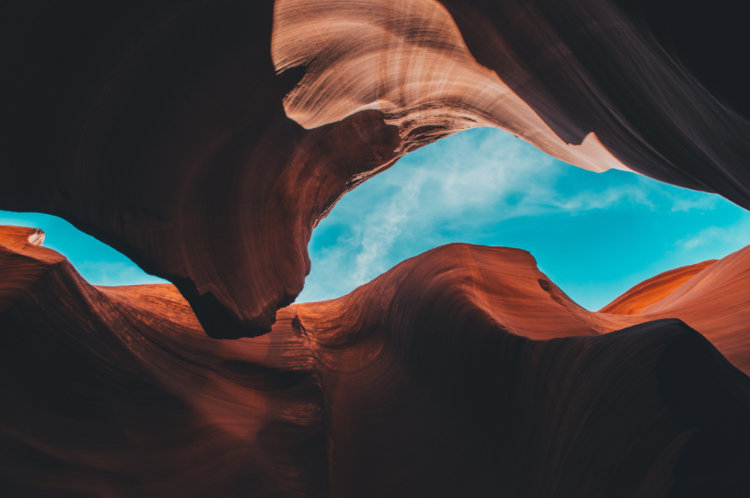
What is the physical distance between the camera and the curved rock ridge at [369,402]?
3.10 metres

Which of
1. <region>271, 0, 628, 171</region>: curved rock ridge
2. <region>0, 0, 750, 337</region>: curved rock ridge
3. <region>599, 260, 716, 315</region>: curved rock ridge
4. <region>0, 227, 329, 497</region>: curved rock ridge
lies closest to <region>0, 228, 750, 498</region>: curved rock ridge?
<region>0, 227, 329, 497</region>: curved rock ridge

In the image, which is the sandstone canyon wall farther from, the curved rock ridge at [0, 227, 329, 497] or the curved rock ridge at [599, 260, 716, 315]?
the curved rock ridge at [599, 260, 716, 315]

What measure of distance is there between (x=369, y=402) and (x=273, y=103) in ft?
13.9

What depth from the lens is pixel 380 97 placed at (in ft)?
15.0

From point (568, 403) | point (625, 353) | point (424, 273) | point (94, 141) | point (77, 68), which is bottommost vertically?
point (568, 403)

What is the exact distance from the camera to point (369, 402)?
5.80 m

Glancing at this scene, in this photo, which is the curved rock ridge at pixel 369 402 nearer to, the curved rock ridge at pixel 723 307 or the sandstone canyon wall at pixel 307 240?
the sandstone canyon wall at pixel 307 240

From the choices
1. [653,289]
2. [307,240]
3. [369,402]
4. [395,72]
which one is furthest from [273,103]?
[653,289]

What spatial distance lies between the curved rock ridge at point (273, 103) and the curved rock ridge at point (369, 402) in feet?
4.73

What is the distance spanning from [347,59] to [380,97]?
0.63m

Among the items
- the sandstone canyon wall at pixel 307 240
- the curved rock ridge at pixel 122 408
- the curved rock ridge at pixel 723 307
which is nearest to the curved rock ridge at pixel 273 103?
the sandstone canyon wall at pixel 307 240

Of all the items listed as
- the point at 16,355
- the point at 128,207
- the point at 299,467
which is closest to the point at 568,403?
the point at 299,467

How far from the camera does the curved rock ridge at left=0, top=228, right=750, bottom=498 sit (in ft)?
10.2

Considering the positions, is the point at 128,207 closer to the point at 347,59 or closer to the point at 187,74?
the point at 187,74
